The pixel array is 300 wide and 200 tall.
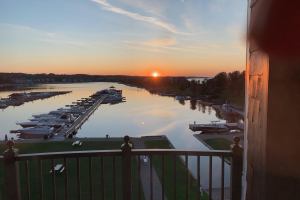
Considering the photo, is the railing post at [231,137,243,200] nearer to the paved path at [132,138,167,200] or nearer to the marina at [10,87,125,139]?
the paved path at [132,138,167,200]

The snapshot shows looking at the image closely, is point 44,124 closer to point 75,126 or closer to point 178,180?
point 75,126

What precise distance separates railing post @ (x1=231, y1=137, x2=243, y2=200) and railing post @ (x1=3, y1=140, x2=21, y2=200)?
176 centimetres

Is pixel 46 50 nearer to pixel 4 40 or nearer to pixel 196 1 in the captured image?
pixel 4 40

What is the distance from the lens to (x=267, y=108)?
1256 millimetres

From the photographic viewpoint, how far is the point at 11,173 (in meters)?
2.47

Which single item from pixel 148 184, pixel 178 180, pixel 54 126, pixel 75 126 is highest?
pixel 148 184

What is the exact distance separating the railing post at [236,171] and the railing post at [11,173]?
1.76 m

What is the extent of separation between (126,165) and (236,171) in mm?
912

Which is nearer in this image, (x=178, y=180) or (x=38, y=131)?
(x=178, y=180)

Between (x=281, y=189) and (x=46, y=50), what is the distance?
2392 centimetres

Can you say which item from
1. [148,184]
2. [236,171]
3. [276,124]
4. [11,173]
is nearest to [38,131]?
[148,184]

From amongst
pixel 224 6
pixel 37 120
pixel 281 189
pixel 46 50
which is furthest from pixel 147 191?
pixel 37 120

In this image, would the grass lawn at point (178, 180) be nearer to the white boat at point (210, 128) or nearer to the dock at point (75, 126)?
the white boat at point (210, 128)

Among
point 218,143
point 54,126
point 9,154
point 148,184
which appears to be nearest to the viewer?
point 9,154
